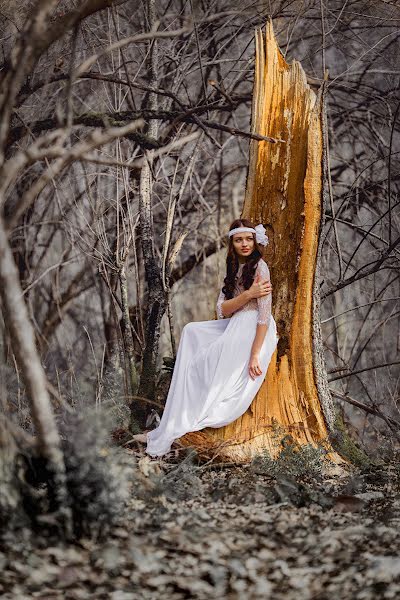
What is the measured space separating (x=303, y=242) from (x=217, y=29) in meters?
2.92

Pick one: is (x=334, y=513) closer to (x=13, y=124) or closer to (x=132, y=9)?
(x=13, y=124)

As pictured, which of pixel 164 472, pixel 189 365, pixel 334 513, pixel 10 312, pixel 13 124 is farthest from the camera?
pixel 13 124

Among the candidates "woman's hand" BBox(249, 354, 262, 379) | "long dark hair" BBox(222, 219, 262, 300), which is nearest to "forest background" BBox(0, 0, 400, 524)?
"long dark hair" BBox(222, 219, 262, 300)

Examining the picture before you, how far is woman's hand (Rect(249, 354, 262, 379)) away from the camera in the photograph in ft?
15.1

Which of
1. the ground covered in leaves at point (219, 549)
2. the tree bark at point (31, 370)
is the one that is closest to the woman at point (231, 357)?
the ground covered in leaves at point (219, 549)

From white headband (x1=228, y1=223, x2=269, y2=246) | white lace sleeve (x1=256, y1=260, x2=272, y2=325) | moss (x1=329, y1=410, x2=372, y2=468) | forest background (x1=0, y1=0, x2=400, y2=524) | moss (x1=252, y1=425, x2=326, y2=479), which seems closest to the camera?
moss (x1=252, y1=425, x2=326, y2=479)

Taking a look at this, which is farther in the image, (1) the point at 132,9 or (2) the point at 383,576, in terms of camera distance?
(1) the point at 132,9

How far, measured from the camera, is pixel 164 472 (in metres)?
4.39

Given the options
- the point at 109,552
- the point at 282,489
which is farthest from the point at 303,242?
the point at 109,552

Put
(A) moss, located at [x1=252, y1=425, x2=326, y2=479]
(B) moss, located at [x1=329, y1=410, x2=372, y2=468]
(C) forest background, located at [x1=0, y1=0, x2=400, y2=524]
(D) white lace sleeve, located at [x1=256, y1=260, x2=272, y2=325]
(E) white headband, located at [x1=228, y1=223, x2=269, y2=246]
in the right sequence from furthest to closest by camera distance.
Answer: (C) forest background, located at [x1=0, y1=0, x2=400, y2=524] → (B) moss, located at [x1=329, y1=410, x2=372, y2=468] → (E) white headband, located at [x1=228, y1=223, x2=269, y2=246] → (D) white lace sleeve, located at [x1=256, y1=260, x2=272, y2=325] → (A) moss, located at [x1=252, y1=425, x2=326, y2=479]

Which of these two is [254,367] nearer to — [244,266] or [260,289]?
[260,289]

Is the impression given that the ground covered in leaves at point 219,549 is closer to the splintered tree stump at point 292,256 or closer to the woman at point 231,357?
the woman at point 231,357

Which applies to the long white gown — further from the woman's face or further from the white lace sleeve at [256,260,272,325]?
the woman's face

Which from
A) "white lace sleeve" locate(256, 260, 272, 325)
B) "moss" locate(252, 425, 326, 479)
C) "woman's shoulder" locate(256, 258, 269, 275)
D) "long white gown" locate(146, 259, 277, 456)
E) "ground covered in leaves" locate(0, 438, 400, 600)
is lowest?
"ground covered in leaves" locate(0, 438, 400, 600)
